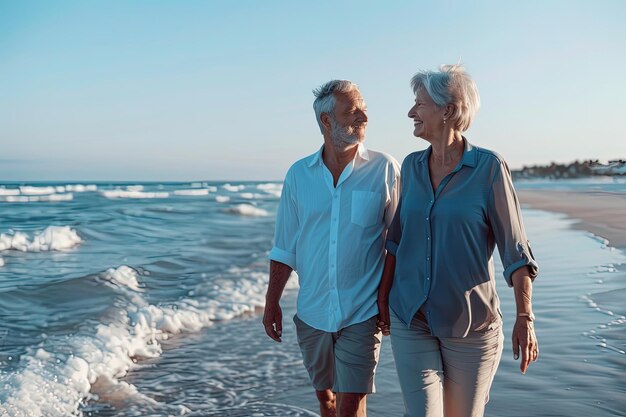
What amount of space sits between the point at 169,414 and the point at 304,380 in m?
1.13

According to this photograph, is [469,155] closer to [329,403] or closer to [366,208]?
[366,208]

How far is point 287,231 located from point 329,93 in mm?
757

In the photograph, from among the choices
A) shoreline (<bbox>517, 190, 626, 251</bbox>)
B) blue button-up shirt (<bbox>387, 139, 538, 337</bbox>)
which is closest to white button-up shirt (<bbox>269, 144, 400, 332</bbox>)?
blue button-up shirt (<bbox>387, 139, 538, 337</bbox>)

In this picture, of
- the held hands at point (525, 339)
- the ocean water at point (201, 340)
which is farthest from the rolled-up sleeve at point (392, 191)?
the ocean water at point (201, 340)

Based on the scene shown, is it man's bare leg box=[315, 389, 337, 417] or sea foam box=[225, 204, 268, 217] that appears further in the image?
sea foam box=[225, 204, 268, 217]

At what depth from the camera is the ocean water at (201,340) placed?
15.8 feet

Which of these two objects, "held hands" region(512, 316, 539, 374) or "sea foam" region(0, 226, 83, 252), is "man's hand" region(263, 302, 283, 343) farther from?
"sea foam" region(0, 226, 83, 252)

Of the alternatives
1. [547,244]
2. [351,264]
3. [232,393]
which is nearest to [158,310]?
[232,393]

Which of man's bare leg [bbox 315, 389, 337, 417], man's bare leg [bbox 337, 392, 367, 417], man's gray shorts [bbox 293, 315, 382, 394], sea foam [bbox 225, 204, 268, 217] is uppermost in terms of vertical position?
man's gray shorts [bbox 293, 315, 382, 394]

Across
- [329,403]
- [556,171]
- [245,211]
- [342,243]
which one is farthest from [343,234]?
[556,171]

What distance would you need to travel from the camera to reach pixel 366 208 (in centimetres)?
322

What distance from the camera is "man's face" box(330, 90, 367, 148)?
3.27m

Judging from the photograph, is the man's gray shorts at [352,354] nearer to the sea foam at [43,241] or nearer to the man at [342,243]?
the man at [342,243]

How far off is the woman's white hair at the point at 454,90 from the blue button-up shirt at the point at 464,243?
0.14m
